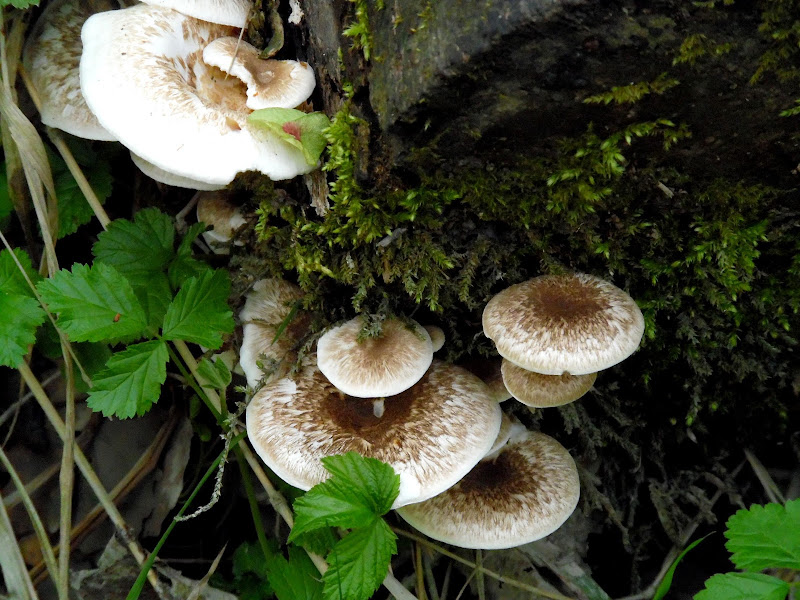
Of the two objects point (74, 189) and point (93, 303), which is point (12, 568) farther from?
point (74, 189)

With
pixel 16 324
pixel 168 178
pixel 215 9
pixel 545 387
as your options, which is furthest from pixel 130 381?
pixel 545 387

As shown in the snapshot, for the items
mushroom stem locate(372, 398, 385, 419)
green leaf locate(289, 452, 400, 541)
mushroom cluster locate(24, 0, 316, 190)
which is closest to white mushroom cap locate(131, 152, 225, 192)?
mushroom cluster locate(24, 0, 316, 190)

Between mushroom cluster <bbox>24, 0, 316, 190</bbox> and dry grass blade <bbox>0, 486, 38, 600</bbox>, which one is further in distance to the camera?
dry grass blade <bbox>0, 486, 38, 600</bbox>

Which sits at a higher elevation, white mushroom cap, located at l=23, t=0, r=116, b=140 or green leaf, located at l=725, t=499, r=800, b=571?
white mushroom cap, located at l=23, t=0, r=116, b=140

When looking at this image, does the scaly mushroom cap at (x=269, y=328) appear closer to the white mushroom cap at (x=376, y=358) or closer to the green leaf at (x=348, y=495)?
the white mushroom cap at (x=376, y=358)

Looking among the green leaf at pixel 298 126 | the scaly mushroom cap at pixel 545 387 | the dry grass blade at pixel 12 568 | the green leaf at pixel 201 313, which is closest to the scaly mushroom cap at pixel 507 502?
the scaly mushroom cap at pixel 545 387

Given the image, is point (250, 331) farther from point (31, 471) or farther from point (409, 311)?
point (31, 471)

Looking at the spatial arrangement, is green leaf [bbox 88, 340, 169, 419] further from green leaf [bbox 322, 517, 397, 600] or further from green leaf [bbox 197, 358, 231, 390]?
green leaf [bbox 322, 517, 397, 600]
